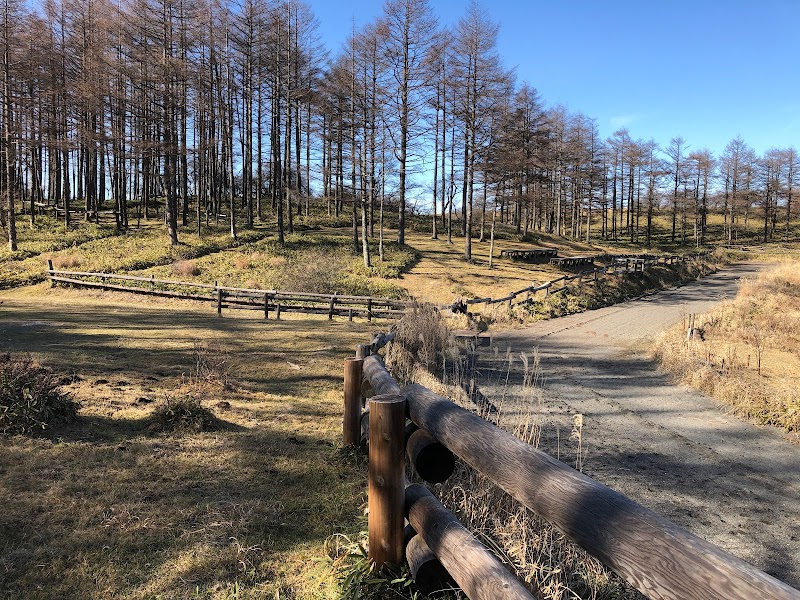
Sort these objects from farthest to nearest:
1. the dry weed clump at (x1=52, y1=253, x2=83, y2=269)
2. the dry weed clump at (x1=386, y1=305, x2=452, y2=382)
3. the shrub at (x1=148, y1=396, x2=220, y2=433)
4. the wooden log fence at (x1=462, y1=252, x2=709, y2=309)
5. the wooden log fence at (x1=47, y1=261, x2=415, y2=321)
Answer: the dry weed clump at (x1=52, y1=253, x2=83, y2=269)
the wooden log fence at (x1=462, y1=252, x2=709, y2=309)
the wooden log fence at (x1=47, y1=261, x2=415, y2=321)
the dry weed clump at (x1=386, y1=305, x2=452, y2=382)
the shrub at (x1=148, y1=396, x2=220, y2=433)

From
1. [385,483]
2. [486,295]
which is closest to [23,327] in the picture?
[385,483]

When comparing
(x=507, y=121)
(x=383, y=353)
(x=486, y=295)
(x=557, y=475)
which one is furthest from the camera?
(x=507, y=121)

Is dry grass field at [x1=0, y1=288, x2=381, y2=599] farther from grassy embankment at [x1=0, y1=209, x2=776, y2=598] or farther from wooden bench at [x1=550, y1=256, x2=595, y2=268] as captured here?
wooden bench at [x1=550, y1=256, x2=595, y2=268]

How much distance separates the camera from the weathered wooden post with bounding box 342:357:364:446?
4.90 meters

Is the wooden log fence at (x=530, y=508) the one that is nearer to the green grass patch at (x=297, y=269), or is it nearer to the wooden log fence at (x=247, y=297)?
the wooden log fence at (x=247, y=297)

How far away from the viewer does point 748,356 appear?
1231cm

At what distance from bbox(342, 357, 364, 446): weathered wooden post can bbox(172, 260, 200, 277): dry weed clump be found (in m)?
22.3

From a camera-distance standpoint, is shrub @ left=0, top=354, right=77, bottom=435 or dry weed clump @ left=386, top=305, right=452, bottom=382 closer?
shrub @ left=0, top=354, right=77, bottom=435

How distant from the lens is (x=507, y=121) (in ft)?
113

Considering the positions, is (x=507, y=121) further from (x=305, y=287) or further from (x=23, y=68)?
(x=23, y=68)

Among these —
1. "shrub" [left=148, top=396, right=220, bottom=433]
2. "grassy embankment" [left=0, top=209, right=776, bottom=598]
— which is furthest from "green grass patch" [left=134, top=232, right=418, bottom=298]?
"shrub" [left=148, top=396, right=220, bottom=433]

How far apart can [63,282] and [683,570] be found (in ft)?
86.6

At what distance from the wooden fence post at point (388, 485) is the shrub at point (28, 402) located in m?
3.94

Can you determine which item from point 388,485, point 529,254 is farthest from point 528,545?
point 529,254
